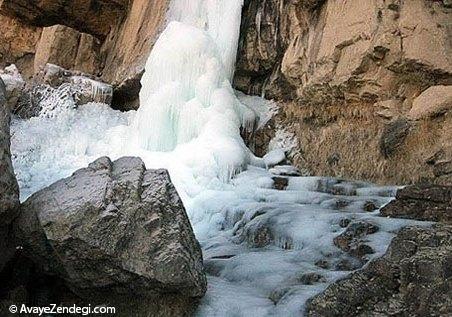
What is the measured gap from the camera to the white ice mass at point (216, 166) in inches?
184

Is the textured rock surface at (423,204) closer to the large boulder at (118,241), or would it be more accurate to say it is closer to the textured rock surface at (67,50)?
the large boulder at (118,241)

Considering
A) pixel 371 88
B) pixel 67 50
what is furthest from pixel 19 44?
pixel 371 88

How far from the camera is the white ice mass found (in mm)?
4676

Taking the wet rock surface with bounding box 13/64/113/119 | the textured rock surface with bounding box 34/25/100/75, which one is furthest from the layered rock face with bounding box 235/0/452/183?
the textured rock surface with bounding box 34/25/100/75

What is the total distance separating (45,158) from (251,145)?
12.4ft

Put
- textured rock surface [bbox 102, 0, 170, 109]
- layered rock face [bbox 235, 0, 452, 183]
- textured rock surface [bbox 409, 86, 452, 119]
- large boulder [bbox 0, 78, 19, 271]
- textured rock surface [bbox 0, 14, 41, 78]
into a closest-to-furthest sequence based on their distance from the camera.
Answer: large boulder [bbox 0, 78, 19, 271], textured rock surface [bbox 409, 86, 452, 119], layered rock face [bbox 235, 0, 452, 183], textured rock surface [bbox 102, 0, 170, 109], textured rock surface [bbox 0, 14, 41, 78]

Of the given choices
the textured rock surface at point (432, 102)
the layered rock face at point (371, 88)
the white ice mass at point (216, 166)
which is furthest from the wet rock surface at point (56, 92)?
the textured rock surface at point (432, 102)

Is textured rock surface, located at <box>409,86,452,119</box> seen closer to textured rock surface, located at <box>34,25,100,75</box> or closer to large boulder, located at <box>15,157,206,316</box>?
large boulder, located at <box>15,157,206,316</box>

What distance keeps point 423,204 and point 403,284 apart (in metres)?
2.26

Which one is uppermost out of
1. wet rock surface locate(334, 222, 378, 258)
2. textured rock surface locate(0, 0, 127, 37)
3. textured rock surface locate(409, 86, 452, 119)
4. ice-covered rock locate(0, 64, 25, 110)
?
textured rock surface locate(0, 0, 127, 37)

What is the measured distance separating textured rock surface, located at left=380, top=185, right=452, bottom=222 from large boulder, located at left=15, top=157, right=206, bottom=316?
2383mm

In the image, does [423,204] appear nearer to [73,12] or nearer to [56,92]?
[56,92]

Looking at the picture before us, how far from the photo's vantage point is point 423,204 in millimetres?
5418

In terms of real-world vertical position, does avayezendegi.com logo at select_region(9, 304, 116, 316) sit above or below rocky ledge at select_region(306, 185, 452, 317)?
below
